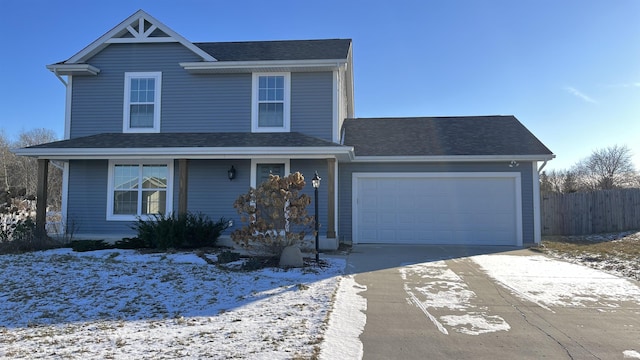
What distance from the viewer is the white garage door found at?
500 inches

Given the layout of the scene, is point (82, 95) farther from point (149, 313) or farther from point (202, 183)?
point (149, 313)

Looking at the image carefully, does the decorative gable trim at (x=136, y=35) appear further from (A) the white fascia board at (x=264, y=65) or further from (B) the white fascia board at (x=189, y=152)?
(B) the white fascia board at (x=189, y=152)

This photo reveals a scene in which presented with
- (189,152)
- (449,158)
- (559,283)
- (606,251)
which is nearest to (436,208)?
(449,158)

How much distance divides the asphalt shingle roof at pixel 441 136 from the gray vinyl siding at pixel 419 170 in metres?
0.37

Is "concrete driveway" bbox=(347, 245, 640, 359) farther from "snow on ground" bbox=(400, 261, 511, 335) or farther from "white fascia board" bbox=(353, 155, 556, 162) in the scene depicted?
"white fascia board" bbox=(353, 155, 556, 162)

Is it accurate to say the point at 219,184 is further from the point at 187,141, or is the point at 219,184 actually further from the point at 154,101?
the point at 154,101

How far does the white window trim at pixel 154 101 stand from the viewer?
1272 centimetres

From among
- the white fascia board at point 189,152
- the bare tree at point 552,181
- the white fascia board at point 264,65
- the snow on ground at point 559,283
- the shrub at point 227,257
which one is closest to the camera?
the snow on ground at point 559,283

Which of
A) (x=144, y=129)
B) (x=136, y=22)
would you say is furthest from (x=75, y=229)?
(x=136, y=22)

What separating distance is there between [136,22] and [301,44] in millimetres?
5052

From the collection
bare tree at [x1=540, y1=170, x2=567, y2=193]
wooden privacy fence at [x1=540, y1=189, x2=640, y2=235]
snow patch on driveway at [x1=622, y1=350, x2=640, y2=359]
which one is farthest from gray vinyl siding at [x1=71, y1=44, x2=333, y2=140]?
bare tree at [x1=540, y1=170, x2=567, y2=193]

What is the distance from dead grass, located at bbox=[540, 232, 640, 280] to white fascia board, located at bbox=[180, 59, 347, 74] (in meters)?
7.77

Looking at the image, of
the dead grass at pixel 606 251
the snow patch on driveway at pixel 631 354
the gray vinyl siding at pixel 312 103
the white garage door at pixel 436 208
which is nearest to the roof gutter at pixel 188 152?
the gray vinyl siding at pixel 312 103

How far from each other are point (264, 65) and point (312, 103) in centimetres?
173
